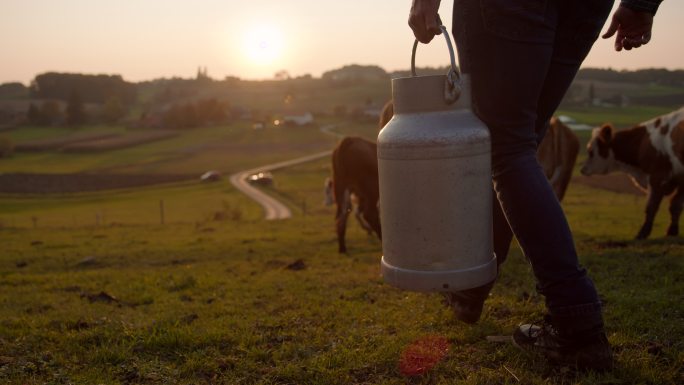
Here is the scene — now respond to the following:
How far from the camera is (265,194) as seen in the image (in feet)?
141

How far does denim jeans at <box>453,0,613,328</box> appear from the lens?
2375mm

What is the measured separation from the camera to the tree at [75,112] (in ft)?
319

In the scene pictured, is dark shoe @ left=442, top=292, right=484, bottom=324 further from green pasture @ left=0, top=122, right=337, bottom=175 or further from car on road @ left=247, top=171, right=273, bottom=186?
green pasture @ left=0, top=122, right=337, bottom=175

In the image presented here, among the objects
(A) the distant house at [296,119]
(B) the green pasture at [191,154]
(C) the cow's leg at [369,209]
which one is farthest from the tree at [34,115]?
(C) the cow's leg at [369,209]

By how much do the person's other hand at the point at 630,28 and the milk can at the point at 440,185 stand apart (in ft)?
2.64

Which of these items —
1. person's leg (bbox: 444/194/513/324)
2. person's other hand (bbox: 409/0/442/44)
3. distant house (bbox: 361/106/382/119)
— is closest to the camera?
person's other hand (bbox: 409/0/442/44)

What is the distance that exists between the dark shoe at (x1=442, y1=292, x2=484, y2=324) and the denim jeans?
29.0 inches

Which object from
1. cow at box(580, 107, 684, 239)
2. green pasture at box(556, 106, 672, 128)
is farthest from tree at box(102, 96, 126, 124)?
cow at box(580, 107, 684, 239)

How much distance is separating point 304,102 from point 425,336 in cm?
11679

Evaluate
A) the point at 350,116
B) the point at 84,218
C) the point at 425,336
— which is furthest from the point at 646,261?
the point at 350,116

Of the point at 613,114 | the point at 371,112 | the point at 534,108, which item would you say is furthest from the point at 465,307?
the point at 371,112

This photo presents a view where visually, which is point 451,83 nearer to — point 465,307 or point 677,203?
point 465,307

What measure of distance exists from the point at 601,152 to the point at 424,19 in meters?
9.67

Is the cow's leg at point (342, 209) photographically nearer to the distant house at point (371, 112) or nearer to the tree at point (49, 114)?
the distant house at point (371, 112)
